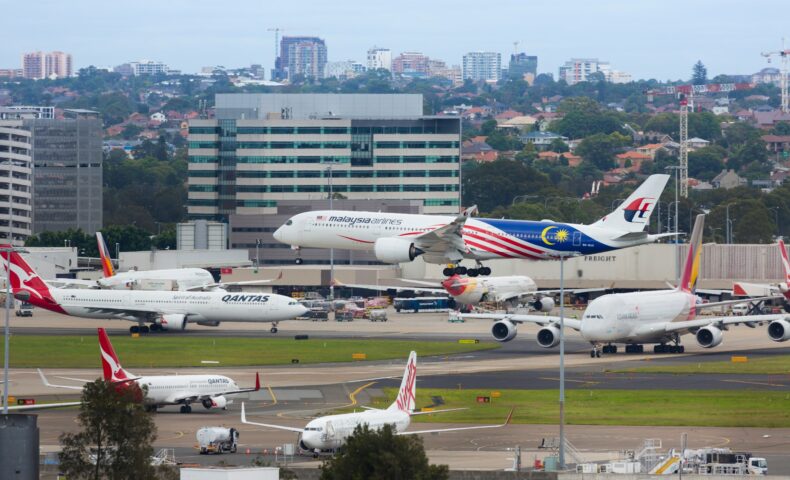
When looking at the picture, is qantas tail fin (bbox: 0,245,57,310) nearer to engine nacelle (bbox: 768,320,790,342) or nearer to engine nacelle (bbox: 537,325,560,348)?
engine nacelle (bbox: 537,325,560,348)

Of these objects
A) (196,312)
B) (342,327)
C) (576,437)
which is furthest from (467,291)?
(576,437)

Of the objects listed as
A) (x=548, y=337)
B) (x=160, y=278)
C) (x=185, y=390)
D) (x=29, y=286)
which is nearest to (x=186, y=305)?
(x=29, y=286)

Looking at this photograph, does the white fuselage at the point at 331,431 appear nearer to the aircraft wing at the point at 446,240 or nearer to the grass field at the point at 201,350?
the aircraft wing at the point at 446,240

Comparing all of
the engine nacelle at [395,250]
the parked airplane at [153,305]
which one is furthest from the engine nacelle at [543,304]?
the engine nacelle at [395,250]

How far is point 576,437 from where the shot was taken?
3187 inches

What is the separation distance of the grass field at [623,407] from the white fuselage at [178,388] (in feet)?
31.2

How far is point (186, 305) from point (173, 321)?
7.72 feet

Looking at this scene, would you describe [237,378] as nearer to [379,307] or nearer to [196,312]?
[196,312]

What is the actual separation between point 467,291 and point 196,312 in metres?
34.4

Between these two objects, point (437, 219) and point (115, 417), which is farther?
point (437, 219)

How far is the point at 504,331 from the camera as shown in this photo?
134m

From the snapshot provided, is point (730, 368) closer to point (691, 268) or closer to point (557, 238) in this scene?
point (557, 238)

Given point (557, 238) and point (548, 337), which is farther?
point (548, 337)

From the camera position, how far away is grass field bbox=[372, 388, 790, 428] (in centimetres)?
8762
